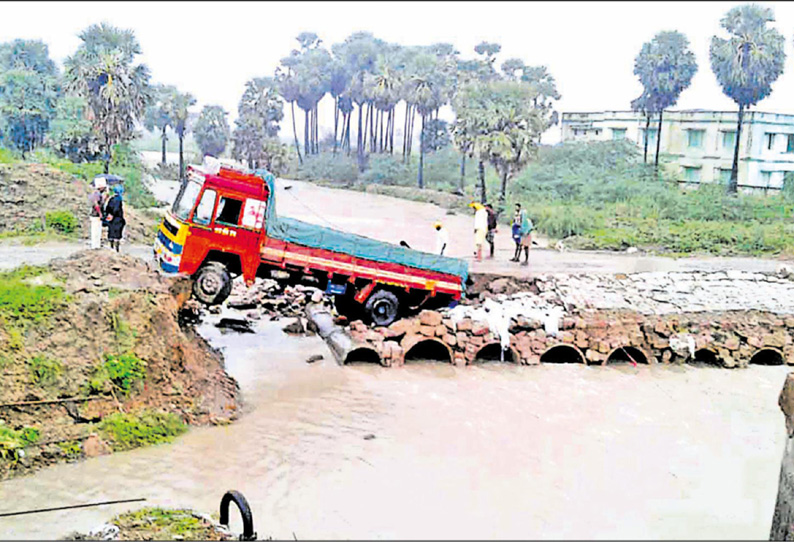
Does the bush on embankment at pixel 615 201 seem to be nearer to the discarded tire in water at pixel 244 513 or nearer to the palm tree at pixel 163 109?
the palm tree at pixel 163 109

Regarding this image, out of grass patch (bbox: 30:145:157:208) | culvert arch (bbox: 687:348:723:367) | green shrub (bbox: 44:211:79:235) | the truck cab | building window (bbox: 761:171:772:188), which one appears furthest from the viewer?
building window (bbox: 761:171:772:188)

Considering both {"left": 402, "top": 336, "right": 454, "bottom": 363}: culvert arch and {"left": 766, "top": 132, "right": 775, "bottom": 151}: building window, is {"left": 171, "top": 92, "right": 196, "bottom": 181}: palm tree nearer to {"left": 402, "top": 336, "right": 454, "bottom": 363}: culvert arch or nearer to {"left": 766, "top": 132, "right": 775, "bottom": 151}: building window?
{"left": 766, "top": 132, "right": 775, "bottom": 151}: building window

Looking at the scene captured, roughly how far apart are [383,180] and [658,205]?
987 inches

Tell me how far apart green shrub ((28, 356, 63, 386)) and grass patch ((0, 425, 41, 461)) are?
2.19 ft

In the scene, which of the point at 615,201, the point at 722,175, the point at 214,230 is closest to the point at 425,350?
the point at 214,230

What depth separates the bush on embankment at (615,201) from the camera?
1104 inches

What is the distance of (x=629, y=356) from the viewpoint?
15.5 m

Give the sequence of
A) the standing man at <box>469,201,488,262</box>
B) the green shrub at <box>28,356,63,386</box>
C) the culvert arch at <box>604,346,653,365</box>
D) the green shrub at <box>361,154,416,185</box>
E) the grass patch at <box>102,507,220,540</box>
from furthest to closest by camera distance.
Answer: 1. the green shrub at <box>361,154,416,185</box>
2. the standing man at <box>469,201,488,262</box>
3. the culvert arch at <box>604,346,653,365</box>
4. the green shrub at <box>28,356,63,386</box>
5. the grass patch at <box>102,507,220,540</box>

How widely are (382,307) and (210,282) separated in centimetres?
347

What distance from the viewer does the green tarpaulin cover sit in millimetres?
14125

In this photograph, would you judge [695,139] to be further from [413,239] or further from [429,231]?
[413,239]

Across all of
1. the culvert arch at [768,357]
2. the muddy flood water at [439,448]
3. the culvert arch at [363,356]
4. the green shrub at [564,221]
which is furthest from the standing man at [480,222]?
the green shrub at [564,221]

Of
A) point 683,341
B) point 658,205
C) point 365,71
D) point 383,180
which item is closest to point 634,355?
point 683,341

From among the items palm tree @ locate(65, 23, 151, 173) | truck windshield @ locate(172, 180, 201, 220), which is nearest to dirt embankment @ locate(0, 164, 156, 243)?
palm tree @ locate(65, 23, 151, 173)
